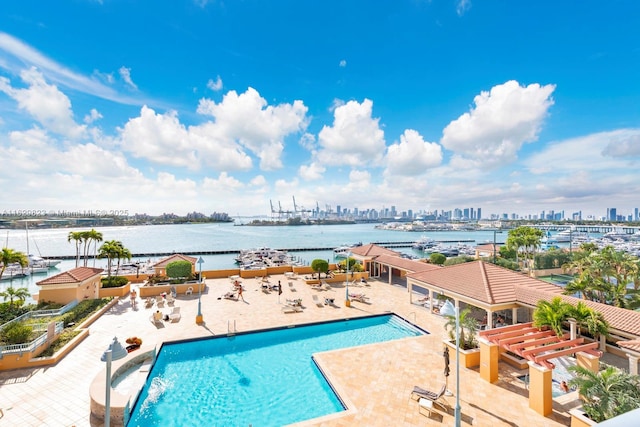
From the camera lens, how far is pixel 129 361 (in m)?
10.4

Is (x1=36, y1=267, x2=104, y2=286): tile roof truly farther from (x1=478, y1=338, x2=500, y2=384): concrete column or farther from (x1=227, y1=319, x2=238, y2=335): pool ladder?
(x1=478, y1=338, x2=500, y2=384): concrete column

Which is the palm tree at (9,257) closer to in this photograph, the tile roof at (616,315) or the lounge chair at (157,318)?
the lounge chair at (157,318)

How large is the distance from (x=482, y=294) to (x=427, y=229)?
152 meters

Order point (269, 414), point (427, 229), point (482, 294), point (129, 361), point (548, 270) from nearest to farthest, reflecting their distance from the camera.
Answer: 1. point (269, 414)
2. point (129, 361)
3. point (482, 294)
4. point (548, 270)
5. point (427, 229)

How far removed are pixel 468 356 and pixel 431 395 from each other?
3.06 metres

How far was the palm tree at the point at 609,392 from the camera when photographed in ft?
20.7

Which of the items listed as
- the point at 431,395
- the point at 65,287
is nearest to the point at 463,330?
the point at 431,395

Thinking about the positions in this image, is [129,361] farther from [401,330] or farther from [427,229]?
[427,229]

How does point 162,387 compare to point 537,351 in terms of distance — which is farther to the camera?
point 162,387

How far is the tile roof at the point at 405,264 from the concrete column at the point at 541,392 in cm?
1185

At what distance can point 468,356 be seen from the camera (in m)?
10.4

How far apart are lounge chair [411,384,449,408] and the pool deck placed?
247mm

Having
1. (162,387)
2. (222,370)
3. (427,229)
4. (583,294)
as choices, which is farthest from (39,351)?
(427,229)

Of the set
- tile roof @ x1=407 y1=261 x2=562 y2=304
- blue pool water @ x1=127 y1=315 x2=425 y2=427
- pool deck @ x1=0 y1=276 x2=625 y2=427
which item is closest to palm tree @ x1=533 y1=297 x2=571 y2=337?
tile roof @ x1=407 y1=261 x2=562 y2=304
